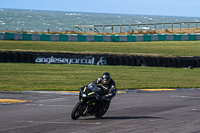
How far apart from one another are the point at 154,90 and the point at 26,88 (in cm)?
611

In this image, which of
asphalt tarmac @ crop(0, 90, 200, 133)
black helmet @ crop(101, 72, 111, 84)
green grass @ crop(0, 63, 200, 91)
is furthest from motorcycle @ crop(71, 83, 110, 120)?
green grass @ crop(0, 63, 200, 91)

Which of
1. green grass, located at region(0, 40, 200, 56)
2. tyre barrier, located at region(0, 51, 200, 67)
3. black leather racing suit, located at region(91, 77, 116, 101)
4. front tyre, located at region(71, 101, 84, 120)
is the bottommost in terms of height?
front tyre, located at region(71, 101, 84, 120)

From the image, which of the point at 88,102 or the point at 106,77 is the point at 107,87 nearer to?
the point at 106,77

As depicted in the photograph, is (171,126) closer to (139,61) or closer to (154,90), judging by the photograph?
(154,90)

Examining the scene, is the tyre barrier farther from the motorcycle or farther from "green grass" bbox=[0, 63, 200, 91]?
the motorcycle

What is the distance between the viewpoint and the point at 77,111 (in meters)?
10.2

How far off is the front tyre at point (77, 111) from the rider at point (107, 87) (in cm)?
73

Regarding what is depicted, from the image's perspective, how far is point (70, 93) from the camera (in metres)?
17.1

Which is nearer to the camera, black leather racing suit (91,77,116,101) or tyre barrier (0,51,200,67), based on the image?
black leather racing suit (91,77,116,101)

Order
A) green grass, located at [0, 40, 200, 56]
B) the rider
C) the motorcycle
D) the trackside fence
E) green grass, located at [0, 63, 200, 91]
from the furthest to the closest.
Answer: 1. the trackside fence
2. green grass, located at [0, 40, 200, 56]
3. green grass, located at [0, 63, 200, 91]
4. the rider
5. the motorcycle

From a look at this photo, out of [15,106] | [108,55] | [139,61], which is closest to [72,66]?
[108,55]

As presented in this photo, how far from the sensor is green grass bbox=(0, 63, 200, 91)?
19.6 m

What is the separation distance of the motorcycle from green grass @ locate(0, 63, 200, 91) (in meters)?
8.22

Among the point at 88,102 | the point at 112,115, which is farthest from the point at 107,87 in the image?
the point at 112,115
